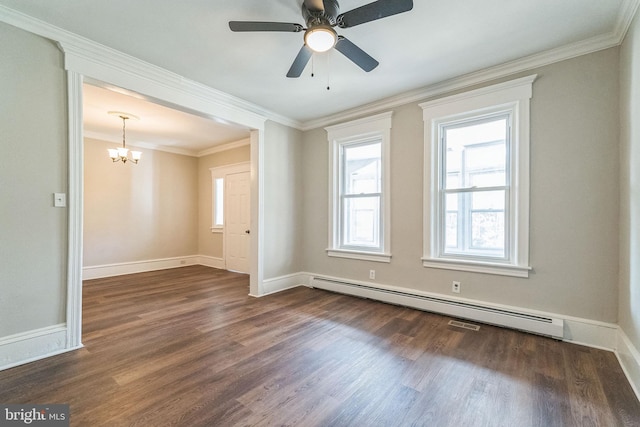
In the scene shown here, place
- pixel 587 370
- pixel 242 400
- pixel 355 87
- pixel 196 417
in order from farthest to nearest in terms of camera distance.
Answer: pixel 355 87, pixel 587 370, pixel 242 400, pixel 196 417

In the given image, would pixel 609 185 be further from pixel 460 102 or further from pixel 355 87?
pixel 355 87

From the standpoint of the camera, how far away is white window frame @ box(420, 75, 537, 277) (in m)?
2.79

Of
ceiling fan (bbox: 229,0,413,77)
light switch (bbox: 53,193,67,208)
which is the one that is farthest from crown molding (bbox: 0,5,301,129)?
ceiling fan (bbox: 229,0,413,77)

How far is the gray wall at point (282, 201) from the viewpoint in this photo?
425 cm

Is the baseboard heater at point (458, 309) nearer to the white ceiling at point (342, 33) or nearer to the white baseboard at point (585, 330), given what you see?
the white baseboard at point (585, 330)

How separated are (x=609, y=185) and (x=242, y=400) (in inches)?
133

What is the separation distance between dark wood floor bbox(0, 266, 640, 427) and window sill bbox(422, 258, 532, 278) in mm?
589

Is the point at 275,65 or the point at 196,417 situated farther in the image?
the point at 275,65

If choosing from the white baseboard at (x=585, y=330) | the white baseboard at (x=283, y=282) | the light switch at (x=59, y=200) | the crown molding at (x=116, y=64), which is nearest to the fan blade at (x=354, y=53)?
the crown molding at (x=116, y=64)

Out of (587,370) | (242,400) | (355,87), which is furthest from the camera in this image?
(355,87)

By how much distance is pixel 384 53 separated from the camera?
8.81 feet

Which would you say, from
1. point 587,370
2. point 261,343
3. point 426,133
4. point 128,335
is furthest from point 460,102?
point 128,335

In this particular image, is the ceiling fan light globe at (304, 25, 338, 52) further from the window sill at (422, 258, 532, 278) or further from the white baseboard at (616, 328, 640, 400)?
the white baseboard at (616, 328, 640, 400)

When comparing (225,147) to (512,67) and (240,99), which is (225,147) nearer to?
(240,99)
